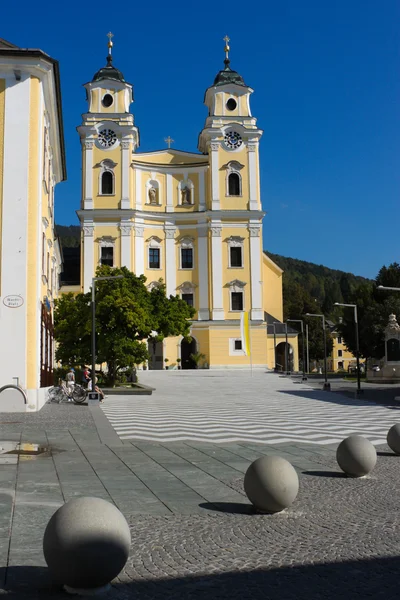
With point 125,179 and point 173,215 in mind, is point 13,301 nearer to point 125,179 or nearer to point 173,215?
point 125,179

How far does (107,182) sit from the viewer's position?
64438 millimetres

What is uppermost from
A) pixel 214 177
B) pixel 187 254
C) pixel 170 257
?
pixel 214 177

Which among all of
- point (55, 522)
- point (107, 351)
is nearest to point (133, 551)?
point (55, 522)

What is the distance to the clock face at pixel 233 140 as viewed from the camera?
65.8 meters

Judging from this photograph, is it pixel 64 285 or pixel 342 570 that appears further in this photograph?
pixel 64 285

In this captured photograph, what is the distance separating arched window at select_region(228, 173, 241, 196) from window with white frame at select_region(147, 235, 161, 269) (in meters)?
8.59

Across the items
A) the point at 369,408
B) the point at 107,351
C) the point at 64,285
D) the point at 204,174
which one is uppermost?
the point at 204,174

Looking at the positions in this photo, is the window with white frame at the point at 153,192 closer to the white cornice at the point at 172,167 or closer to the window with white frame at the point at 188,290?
the white cornice at the point at 172,167

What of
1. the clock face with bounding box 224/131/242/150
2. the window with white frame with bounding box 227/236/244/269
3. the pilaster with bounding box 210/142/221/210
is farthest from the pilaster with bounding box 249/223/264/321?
the clock face with bounding box 224/131/242/150

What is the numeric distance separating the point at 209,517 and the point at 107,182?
59.7 m

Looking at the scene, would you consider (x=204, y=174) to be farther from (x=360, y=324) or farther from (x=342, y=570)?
(x=342, y=570)

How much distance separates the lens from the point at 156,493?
8.31m

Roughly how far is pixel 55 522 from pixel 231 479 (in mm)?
4961

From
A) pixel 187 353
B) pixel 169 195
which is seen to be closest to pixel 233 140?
pixel 169 195
